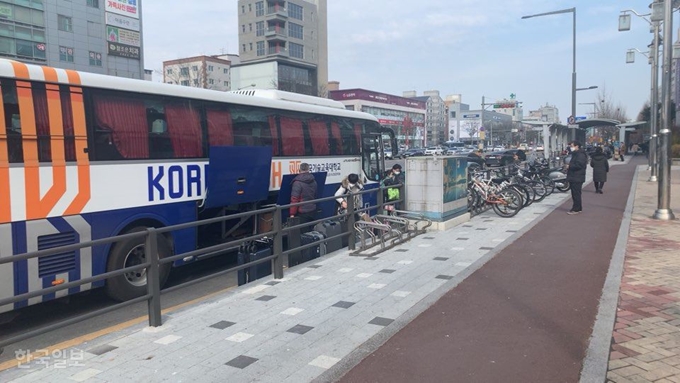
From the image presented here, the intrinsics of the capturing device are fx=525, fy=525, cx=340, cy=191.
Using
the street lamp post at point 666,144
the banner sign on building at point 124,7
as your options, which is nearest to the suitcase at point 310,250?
the street lamp post at point 666,144

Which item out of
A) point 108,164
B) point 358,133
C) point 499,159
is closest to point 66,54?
point 499,159

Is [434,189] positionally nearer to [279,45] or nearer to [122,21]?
[122,21]

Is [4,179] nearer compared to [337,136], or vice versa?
[4,179]

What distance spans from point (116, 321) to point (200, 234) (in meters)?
2.49

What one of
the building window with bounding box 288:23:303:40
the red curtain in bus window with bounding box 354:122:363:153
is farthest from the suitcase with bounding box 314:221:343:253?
the building window with bounding box 288:23:303:40

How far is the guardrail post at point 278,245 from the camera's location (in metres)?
6.96

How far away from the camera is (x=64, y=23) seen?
5141 cm

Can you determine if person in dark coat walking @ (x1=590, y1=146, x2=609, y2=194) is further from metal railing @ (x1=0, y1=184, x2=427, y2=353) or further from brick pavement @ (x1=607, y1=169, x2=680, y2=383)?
metal railing @ (x1=0, y1=184, x2=427, y2=353)

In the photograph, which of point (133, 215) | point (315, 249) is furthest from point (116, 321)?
point (315, 249)

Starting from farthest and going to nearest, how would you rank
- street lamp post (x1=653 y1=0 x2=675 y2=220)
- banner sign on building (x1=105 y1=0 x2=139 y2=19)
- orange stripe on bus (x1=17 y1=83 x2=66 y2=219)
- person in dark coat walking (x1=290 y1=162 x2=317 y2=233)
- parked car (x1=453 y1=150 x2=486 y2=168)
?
1. banner sign on building (x1=105 y1=0 x2=139 y2=19)
2. parked car (x1=453 y1=150 x2=486 y2=168)
3. street lamp post (x1=653 y1=0 x2=675 y2=220)
4. person in dark coat walking (x1=290 y1=162 x2=317 y2=233)
5. orange stripe on bus (x1=17 y1=83 x2=66 y2=219)

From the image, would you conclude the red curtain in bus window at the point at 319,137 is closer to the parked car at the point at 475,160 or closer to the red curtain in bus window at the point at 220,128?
the red curtain in bus window at the point at 220,128

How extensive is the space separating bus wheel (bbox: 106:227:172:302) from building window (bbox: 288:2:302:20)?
78.2 metres

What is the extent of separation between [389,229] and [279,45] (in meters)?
75.1

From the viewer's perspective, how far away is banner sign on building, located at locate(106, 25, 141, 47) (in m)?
55.6
